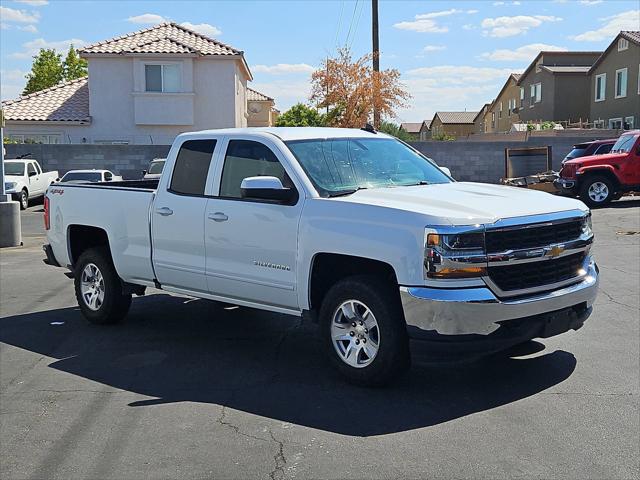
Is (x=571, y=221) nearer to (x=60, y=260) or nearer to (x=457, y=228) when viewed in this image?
(x=457, y=228)

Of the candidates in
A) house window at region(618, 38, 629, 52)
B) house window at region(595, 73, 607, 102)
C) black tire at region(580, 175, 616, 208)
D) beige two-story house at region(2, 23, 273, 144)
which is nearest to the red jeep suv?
black tire at region(580, 175, 616, 208)

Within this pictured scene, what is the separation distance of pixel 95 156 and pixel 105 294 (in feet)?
74.3

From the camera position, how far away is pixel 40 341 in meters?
7.61

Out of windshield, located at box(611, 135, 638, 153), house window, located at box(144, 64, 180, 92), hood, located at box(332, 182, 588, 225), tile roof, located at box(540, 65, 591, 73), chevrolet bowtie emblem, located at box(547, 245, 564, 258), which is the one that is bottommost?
chevrolet bowtie emblem, located at box(547, 245, 564, 258)

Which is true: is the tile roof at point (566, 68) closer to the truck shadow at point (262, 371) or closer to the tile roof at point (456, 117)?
the tile roof at point (456, 117)

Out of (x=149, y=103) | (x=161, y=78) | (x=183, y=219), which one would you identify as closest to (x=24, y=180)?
(x=149, y=103)

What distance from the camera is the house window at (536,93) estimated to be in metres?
60.3

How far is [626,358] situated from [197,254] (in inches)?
155

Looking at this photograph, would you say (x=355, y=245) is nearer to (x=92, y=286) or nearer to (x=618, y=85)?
(x=92, y=286)

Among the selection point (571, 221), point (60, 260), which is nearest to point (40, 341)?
point (60, 260)

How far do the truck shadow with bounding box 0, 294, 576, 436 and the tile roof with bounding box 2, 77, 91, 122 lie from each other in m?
30.9

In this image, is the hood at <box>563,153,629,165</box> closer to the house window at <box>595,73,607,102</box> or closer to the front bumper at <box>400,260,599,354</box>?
the front bumper at <box>400,260,599,354</box>

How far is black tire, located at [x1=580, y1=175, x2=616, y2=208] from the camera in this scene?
21.7 meters

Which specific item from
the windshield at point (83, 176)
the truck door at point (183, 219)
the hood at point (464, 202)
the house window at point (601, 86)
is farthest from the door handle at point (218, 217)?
the house window at point (601, 86)
